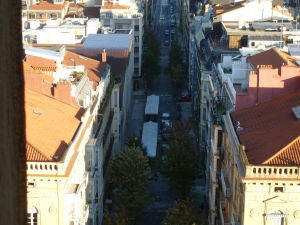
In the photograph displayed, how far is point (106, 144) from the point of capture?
6650cm

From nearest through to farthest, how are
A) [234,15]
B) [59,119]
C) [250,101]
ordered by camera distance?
1. [59,119]
2. [250,101]
3. [234,15]

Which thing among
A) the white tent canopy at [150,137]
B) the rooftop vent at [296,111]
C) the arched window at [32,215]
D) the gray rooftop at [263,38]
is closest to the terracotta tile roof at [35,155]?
the arched window at [32,215]

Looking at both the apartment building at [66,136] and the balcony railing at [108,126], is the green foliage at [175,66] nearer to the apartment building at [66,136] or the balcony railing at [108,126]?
the apartment building at [66,136]

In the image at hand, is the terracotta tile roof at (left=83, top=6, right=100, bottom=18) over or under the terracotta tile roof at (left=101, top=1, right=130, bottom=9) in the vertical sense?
under

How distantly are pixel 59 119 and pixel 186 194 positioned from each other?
2545 centimetres

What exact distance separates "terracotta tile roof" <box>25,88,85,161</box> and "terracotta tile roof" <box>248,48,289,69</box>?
54.7ft

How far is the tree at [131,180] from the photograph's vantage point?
60.1 meters

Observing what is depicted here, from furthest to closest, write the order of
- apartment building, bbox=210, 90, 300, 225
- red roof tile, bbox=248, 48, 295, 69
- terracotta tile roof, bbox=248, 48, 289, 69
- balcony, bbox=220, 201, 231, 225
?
1. terracotta tile roof, bbox=248, 48, 289, 69
2. red roof tile, bbox=248, 48, 295, 69
3. balcony, bbox=220, 201, 231, 225
4. apartment building, bbox=210, 90, 300, 225

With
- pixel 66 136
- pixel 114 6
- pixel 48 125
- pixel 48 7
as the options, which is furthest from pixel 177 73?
pixel 48 125

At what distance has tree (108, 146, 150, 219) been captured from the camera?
60.1 meters

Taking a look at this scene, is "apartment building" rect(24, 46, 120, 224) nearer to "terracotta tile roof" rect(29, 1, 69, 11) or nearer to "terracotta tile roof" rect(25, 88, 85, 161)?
"terracotta tile roof" rect(25, 88, 85, 161)

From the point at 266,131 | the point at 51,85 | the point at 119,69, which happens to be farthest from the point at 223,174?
the point at 119,69

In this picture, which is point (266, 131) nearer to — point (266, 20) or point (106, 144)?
point (106, 144)

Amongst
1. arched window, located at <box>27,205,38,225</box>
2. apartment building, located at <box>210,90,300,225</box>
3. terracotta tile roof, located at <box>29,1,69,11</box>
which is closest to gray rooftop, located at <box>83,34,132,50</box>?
terracotta tile roof, located at <box>29,1,69,11</box>
